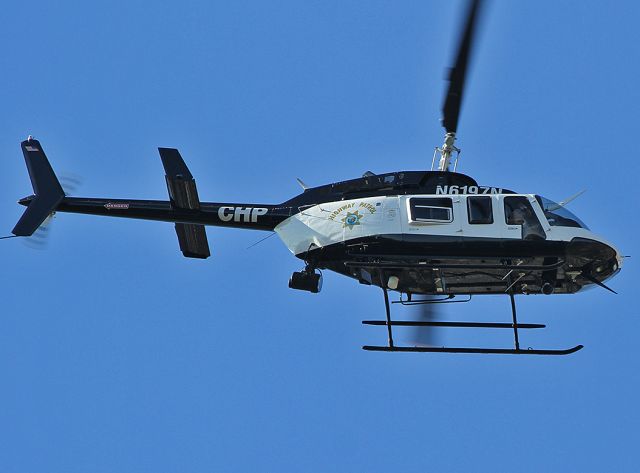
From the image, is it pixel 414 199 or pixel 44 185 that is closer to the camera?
→ pixel 414 199

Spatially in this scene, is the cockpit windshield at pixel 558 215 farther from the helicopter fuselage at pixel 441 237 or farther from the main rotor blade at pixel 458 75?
the main rotor blade at pixel 458 75

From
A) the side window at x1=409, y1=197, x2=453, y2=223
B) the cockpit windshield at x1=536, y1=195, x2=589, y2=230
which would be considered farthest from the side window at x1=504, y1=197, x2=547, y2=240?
the side window at x1=409, y1=197, x2=453, y2=223

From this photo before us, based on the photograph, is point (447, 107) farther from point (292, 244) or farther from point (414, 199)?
point (292, 244)

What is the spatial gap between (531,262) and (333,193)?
8.33 feet

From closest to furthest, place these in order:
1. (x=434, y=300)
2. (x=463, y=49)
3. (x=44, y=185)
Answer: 1. (x=463, y=49)
2. (x=434, y=300)
3. (x=44, y=185)

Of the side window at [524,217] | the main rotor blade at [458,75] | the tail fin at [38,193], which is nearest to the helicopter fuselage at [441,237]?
the side window at [524,217]

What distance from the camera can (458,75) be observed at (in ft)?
40.0

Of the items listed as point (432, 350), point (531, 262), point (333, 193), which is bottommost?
point (432, 350)

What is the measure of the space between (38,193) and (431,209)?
5.41 meters

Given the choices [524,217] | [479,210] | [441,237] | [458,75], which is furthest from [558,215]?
[458,75]

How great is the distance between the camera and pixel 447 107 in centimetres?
1285

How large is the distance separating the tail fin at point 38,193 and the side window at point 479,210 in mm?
5490

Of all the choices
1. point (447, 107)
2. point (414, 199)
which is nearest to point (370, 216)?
point (414, 199)

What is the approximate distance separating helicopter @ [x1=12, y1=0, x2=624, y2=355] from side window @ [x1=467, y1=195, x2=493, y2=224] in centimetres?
1
